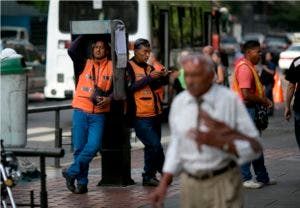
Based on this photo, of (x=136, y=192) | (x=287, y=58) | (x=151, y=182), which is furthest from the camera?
(x=287, y=58)

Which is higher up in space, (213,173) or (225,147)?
(225,147)

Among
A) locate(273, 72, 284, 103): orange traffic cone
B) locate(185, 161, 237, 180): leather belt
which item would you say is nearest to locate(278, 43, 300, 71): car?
locate(273, 72, 284, 103): orange traffic cone

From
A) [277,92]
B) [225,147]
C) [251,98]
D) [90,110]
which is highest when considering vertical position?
[225,147]

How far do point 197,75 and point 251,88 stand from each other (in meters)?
5.19

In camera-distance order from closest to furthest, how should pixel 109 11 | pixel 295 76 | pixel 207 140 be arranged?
pixel 207 140 → pixel 295 76 → pixel 109 11

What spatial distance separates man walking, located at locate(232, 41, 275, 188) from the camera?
11117 mm

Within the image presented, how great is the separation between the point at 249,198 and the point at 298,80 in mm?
1473

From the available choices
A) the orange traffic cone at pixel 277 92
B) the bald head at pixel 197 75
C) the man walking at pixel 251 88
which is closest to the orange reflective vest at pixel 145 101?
the man walking at pixel 251 88

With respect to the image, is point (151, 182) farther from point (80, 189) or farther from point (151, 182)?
point (80, 189)

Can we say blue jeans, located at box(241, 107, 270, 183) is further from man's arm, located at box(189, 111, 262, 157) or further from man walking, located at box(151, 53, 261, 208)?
man's arm, located at box(189, 111, 262, 157)

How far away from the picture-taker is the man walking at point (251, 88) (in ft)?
36.5

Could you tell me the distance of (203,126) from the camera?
6.05 metres

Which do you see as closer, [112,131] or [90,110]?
[90,110]

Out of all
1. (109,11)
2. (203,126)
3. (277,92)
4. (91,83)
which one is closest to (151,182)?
(91,83)
